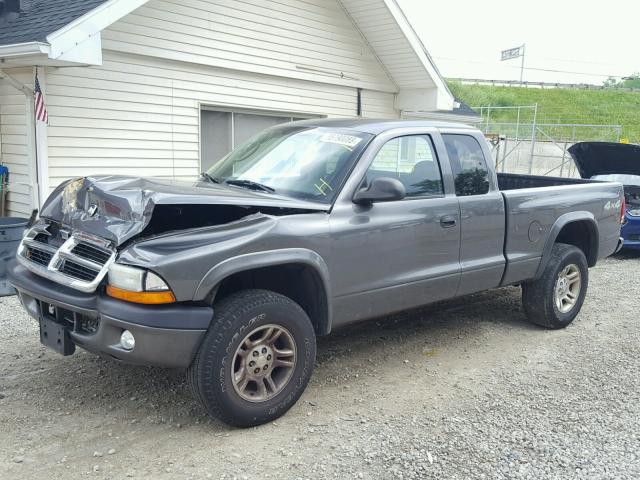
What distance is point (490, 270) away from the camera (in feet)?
17.2

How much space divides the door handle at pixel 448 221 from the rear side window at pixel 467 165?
0.26m

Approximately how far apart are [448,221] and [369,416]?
1.67 m

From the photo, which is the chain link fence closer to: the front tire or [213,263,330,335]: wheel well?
[213,263,330,335]: wheel well

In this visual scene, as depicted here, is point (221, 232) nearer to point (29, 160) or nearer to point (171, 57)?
point (29, 160)

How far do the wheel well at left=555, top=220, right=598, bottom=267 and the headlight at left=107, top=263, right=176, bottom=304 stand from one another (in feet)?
14.4

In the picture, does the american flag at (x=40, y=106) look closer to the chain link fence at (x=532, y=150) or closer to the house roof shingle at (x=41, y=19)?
the house roof shingle at (x=41, y=19)

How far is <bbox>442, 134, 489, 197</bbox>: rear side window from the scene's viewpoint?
16.7ft

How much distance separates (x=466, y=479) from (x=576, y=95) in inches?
1782

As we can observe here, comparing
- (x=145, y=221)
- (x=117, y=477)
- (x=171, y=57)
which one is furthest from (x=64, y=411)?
(x=171, y=57)

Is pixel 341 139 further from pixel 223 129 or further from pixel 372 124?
pixel 223 129

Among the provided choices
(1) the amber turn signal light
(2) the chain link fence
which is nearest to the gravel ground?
(1) the amber turn signal light

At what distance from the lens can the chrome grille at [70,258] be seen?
3518 mm

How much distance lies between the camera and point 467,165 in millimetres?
5199

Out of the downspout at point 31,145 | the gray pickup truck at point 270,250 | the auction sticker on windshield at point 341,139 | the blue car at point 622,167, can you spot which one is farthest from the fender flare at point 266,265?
the blue car at point 622,167
